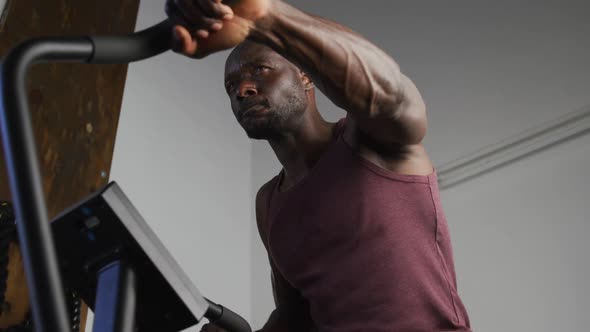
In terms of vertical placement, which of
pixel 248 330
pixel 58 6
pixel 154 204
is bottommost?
pixel 248 330

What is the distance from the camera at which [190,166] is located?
2566mm

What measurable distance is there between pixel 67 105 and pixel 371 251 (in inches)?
28.3

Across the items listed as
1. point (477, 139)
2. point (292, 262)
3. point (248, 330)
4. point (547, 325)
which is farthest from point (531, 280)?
point (248, 330)

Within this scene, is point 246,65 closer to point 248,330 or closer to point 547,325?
point 248,330

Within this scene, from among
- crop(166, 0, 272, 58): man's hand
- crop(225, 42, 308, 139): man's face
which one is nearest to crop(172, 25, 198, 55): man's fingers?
crop(166, 0, 272, 58): man's hand

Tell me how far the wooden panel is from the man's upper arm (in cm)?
61

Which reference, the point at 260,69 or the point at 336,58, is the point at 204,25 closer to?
the point at 336,58

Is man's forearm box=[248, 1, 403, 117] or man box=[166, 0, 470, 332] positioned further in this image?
man box=[166, 0, 470, 332]

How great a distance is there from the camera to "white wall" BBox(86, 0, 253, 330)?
2.31 metres

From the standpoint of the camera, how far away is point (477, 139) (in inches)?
90.4

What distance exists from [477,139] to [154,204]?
0.98 meters

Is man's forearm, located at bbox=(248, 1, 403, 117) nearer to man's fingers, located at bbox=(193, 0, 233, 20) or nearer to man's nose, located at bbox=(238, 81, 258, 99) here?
man's fingers, located at bbox=(193, 0, 233, 20)

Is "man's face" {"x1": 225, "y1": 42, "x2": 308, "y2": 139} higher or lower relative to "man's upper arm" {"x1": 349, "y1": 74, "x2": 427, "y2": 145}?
higher

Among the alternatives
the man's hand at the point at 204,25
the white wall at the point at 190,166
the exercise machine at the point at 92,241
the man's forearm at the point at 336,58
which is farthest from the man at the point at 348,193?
the white wall at the point at 190,166
